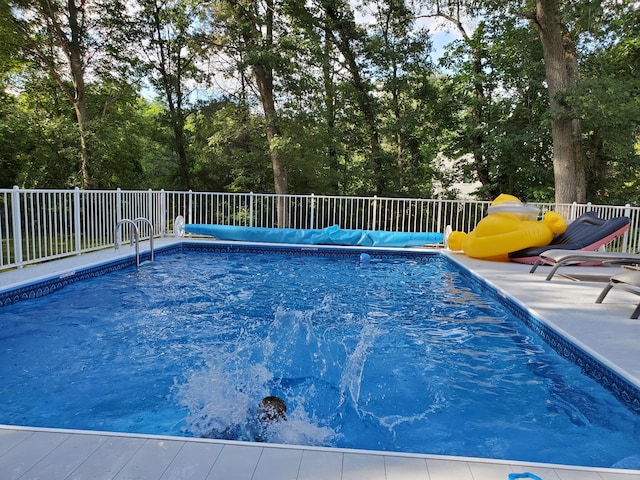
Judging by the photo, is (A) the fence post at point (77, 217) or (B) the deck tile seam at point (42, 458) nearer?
(B) the deck tile seam at point (42, 458)

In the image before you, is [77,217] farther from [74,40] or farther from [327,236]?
[74,40]

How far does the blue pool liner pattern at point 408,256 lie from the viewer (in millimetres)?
2766

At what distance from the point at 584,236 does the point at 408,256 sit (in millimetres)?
3093

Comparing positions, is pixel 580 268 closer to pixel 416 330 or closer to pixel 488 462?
pixel 416 330

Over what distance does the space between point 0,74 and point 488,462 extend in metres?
17.6

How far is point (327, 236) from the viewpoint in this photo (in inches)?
367

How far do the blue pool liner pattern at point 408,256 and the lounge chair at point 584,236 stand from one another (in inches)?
45.5

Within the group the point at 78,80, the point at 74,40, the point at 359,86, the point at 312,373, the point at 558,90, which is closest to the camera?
the point at 312,373

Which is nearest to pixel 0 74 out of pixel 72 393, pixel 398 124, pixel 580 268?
pixel 398 124

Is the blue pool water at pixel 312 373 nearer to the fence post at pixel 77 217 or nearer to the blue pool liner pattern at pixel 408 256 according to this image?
the blue pool liner pattern at pixel 408 256

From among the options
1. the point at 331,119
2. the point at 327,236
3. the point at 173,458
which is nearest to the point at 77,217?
the point at 327,236

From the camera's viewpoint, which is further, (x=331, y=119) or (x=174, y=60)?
(x=174, y=60)

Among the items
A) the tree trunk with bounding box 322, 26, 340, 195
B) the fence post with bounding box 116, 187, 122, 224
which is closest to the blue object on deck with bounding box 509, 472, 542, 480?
the fence post with bounding box 116, 187, 122, 224

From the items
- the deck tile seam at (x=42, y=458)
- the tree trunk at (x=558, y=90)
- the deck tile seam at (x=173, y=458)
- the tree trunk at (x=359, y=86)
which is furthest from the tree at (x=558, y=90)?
the deck tile seam at (x=42, y=458)
